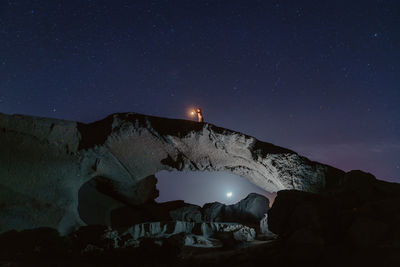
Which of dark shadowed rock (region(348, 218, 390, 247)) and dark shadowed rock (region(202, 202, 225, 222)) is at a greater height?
dark shadowed rock (region(348, 218, 390, 247))

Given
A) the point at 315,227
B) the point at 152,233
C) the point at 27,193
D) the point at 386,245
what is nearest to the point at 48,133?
the point at 27,193

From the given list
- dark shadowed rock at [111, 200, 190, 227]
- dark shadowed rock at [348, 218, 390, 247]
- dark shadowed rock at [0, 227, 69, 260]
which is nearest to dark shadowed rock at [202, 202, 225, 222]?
dark shadowed rock at [111, 200, 190, 227]

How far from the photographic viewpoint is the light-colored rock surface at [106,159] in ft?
17.2

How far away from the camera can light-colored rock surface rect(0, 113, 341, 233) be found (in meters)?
5.25

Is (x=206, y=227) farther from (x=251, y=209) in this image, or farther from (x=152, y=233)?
(x=251, y=209)

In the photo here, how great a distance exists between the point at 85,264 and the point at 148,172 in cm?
390

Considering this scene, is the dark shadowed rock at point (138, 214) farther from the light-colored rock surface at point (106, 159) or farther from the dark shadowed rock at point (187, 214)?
the light-colored rock surface at point (106, 159)

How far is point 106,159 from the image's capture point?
6.57 metres

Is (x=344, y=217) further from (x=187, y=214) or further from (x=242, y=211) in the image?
(x=187, y=214)

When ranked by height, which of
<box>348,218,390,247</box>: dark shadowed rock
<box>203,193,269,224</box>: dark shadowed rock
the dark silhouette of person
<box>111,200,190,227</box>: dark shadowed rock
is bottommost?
<box>111,200,190,227</box>: dark shadowed rock

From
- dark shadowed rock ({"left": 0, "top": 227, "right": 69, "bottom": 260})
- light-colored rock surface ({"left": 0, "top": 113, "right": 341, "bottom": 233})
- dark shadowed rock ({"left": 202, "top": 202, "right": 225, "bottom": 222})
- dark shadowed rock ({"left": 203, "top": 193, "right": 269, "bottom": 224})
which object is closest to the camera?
dark shadowed rock ({"left": 0, "top": 227, "right": 69, "bottom": 260})

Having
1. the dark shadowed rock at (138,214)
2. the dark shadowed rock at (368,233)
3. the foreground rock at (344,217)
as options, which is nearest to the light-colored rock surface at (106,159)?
the dark shadowed rock at (138,214)

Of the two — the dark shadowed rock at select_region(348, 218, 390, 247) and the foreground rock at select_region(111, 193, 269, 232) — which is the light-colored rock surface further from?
the dark shadowed rock at select_region(348, 218, 390, 247)

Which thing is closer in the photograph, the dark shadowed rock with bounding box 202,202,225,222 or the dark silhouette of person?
the dark silhouette of person
